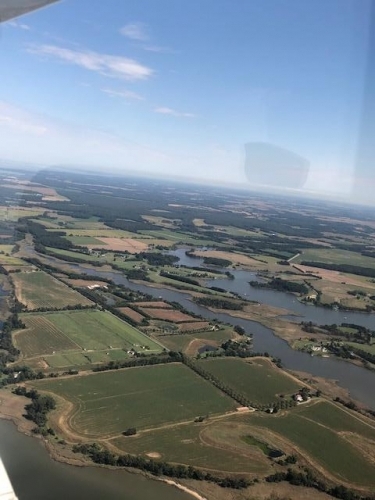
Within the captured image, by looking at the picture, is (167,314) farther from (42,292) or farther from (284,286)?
(284,286)

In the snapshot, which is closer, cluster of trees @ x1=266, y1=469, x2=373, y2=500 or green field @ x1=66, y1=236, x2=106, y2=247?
cluster of trees @ x1=266, y1=469, x2=373, y2=500

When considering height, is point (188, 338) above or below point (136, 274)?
below

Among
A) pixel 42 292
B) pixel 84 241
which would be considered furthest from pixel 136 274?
pixel 84 241

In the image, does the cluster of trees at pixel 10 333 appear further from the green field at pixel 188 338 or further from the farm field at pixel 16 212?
the farm field at pixel 16 212

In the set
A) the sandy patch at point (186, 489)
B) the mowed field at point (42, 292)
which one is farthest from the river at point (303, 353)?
the sandy patch at point (186, 489)

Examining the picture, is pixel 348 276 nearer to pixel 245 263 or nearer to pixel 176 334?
pixel 245 263

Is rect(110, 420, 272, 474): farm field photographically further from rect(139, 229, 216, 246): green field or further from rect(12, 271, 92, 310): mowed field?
rect(139, 229, 216, 246): green field

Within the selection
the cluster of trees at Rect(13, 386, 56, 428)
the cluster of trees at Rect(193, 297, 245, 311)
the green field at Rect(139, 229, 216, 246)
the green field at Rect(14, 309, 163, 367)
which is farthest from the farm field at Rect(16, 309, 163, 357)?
the green field at Rect(139, 229, 216, 246)
